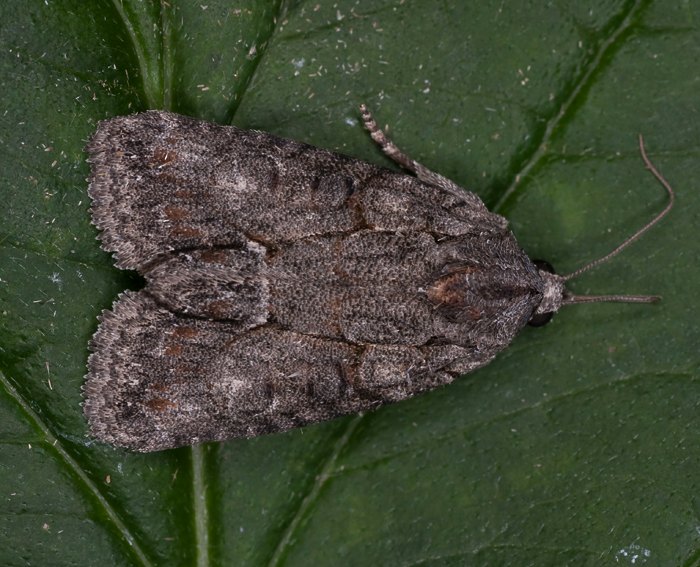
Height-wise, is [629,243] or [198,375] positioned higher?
[629,243]

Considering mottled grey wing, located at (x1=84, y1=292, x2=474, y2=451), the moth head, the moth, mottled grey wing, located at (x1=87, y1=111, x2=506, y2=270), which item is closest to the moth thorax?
the moth head

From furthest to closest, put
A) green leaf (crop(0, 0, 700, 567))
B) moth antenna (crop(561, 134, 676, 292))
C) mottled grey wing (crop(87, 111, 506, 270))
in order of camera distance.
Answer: moth antenna (crop(561, 134, 676, 292))
green leaf (crop(0, 0, 700, 567))
mottled grey wing (crop(87, 111, 506, 270))

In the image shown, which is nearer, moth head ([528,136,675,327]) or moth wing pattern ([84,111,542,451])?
moth wing pattern ([84,111,542,451])

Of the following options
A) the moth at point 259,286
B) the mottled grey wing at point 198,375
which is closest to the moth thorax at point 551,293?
the moth at point 259,286

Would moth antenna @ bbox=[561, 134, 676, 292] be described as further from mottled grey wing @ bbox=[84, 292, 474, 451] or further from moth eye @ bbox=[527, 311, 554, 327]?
mottled grey wing @ bbox=[84, 292, 474, 451]

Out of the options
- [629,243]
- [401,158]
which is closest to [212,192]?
[401,158]

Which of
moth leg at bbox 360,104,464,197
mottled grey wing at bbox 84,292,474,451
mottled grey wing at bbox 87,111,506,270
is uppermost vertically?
moth leg at bbox 360,104,464,197

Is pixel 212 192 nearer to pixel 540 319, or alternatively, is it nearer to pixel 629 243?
pixel 540 319

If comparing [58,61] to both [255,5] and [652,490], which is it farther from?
[652,490]
